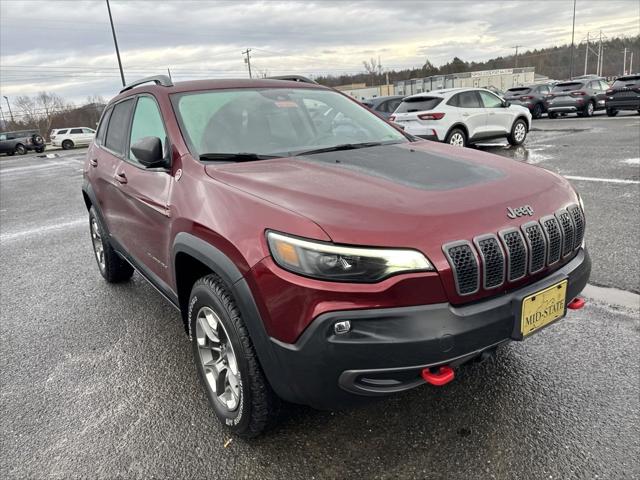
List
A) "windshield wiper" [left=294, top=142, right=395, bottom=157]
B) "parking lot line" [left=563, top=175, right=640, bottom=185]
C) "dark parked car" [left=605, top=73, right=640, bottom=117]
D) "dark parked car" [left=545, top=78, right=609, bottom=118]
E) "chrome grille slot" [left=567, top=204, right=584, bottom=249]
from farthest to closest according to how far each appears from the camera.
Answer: "dark parked car" [left=545, top=78, right=609, bottom=118] < "dark parked car" [left=605, top=73, right=640, bottom=117] < "parking lot line" [left=563, top=175, right=640, bottom=185] < "windshield wiper" [left=294, top=142, right=395, bottom=157] < "chrome grille slot" [left=567, top=204, right=584, bottom=249]

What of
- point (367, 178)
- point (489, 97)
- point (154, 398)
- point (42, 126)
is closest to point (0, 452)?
point (154, 398)

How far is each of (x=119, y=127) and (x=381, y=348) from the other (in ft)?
10.3

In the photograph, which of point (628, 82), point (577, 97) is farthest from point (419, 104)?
point (577, 97)

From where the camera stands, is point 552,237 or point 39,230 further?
point 39,230

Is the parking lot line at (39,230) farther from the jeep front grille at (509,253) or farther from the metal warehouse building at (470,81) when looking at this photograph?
the metal warehouse building at (470,81)

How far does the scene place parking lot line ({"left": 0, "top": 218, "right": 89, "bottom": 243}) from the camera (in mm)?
6993

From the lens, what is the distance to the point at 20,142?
3284cm

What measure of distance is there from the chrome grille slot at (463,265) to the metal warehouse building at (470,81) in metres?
48.3

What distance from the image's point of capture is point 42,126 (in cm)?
7100

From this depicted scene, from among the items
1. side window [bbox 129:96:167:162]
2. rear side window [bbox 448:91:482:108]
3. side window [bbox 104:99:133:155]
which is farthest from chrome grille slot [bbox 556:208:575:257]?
rear side window [bbox 448:91:482:108]

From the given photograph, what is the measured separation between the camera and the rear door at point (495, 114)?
41.2ft

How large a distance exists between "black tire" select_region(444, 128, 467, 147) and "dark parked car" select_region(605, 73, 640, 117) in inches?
450

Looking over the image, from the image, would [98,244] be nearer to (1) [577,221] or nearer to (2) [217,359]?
(2) [217,359]

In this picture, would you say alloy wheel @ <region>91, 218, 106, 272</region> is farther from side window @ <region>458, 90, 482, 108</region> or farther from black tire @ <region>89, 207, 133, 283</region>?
side window @ <region>458, 90, 482, 108</region>
